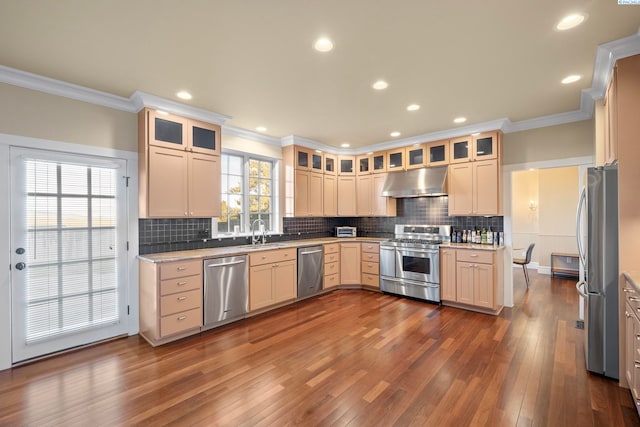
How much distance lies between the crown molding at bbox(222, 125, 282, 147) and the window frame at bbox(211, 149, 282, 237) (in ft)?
0.85

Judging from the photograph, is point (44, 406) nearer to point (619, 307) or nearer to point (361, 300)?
point (361, 300)

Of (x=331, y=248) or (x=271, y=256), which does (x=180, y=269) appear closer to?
(x=271, y=256)

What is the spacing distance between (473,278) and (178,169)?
4179 millimetres

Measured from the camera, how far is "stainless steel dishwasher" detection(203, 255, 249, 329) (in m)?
3.52

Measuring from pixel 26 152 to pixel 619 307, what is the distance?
535cm

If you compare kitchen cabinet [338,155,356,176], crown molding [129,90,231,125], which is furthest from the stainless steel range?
crown molding [129,90,231,125]

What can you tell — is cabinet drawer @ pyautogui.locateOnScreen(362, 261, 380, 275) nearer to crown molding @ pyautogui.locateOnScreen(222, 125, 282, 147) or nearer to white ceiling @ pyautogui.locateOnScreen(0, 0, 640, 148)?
crown molding @ pyautogui.locateOnScreen(222, 125, 282, 147)

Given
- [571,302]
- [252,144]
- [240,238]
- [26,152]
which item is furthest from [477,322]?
[26,152]

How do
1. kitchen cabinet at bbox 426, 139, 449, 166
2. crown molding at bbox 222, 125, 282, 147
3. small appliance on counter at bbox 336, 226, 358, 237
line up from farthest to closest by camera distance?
small appliance on counter at bbox 336, 226, 358, 237, kitchen cabinet at bbox 426, 139, 449, 166, crown molding at bbox 222, 125, 282, 147

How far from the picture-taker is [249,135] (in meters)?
4.69

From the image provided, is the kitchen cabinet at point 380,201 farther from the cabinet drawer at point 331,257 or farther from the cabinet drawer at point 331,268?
the cabinet drawer at point 331,268

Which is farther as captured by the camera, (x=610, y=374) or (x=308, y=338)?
(x=308, y=338)

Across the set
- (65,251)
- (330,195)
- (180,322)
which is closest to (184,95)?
(65,251)

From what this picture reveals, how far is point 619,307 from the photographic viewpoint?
92.5 inches
